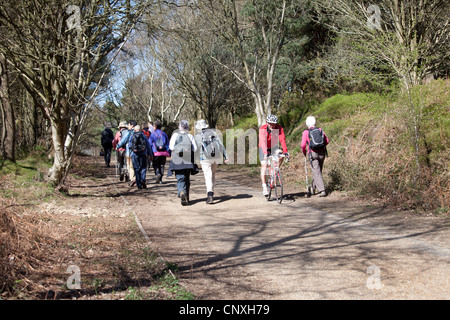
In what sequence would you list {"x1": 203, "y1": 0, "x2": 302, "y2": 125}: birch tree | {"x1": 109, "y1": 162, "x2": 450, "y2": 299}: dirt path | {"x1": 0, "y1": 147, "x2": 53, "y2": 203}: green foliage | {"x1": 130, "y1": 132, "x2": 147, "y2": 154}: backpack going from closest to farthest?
{"x1": 109, "y1": 162, "x2": 450, "y2": 299}: dirt path → {"x1": 0, "y1": 147, "x2": 53, "y2": 203}: green foliage → {"x1": 130, "y1": 132, "x2": 147, "y2": 154}: backpack → {"x1": 203, "y1": 0, "x2": 302, "y2": 125}: birch tree

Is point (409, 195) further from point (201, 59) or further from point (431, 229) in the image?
point (201, 59)

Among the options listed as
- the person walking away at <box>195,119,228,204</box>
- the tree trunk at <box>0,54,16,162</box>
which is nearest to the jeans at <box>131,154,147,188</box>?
the person walking away at <box>195,119,228,204</box>

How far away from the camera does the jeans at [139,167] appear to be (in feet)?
43.3

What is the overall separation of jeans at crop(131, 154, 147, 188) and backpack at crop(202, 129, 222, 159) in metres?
3.14

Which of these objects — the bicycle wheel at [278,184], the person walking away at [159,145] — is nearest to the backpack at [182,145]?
the bicycle wheel at [278,184]

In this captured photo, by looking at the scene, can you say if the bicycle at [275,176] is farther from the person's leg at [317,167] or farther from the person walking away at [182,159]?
the person walking away at [182,159]

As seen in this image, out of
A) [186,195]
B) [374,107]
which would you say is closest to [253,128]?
[374,107]

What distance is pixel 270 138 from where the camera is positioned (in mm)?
10820

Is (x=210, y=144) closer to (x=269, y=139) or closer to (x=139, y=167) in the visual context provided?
(x=269, y=139)

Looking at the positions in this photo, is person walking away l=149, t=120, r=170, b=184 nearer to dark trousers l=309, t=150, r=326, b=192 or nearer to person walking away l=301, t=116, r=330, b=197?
person walking away l=301, t=116, r=330, b=197

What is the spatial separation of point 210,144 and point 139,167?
333 cm

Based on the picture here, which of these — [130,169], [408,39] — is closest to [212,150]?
[130,169]

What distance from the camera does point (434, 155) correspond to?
32.3 feet

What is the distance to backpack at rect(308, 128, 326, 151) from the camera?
35.5 ft
